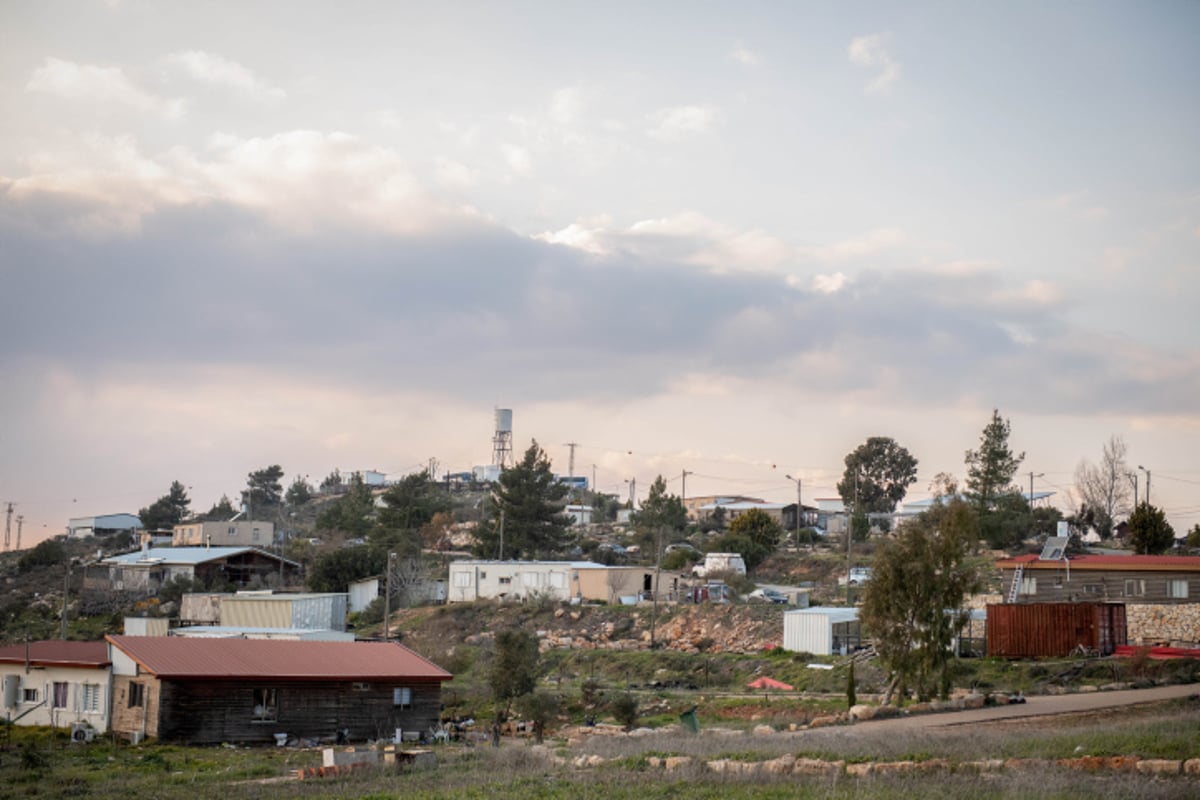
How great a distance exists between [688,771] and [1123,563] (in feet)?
115

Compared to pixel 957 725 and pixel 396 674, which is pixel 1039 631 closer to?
pixel 957 725

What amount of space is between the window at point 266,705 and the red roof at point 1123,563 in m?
33.1

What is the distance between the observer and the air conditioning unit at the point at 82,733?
3269cm

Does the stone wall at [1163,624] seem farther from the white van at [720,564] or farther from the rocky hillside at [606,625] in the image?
the white van at [720,564]

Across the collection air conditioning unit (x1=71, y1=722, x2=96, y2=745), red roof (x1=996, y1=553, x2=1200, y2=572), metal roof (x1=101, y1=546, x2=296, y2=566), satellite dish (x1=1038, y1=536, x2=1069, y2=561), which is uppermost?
satellite dish (x1=1038, y1=536, x2=1069, y2=561)

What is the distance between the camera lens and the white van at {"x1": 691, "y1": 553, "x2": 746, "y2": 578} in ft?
229

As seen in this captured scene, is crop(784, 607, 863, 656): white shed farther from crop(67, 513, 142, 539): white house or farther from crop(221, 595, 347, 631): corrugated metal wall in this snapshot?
crop(67, 513, 142, 539): white house

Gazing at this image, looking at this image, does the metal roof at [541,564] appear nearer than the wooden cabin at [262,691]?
No

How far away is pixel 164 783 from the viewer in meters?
23.5

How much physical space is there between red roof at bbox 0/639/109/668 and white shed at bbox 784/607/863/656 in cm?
2818

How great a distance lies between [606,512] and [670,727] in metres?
89.3

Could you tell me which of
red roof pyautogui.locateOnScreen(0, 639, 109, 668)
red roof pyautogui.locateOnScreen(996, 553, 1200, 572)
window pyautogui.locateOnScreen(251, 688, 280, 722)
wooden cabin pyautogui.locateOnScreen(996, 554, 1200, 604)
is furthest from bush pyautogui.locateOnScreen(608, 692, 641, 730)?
red roof pyautogui.locateOnScreen(996, 553, 1200, 572)

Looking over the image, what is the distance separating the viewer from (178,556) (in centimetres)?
7369

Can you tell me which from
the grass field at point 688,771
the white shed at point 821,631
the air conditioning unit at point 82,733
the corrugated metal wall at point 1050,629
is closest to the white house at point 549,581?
the white shed at point 821,631
